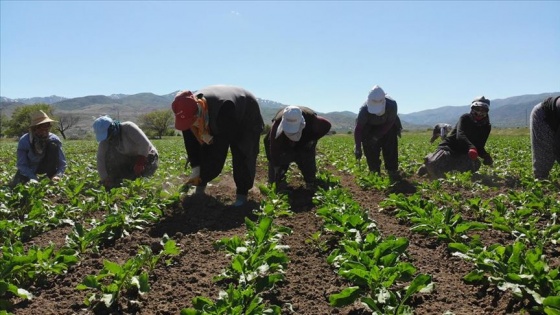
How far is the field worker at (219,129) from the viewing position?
4.49 meters

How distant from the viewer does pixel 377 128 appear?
7.38 meters

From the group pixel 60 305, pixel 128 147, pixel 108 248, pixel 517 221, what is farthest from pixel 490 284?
pixel 128 147

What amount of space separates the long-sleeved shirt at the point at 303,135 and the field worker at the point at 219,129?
455mm

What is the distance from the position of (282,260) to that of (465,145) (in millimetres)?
5400

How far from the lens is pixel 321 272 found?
310 cm

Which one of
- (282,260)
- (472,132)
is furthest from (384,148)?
(282,260)

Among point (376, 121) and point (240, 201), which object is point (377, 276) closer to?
point (240, 201)

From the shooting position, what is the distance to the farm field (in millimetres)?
2385

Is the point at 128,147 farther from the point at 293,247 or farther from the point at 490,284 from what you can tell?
the point at 490,284

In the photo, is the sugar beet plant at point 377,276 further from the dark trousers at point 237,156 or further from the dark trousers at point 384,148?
the dark trousers at point 384,148

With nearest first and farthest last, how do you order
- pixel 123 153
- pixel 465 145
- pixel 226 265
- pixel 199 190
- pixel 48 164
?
pixel 226 265
pixel 199 190
pixel 123 153
pixel 48 164
pixel 465 145

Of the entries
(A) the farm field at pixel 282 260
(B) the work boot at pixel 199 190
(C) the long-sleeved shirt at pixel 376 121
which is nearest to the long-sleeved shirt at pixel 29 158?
(A) the farm field at pixel 282 260

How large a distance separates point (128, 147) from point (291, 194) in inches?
99.4

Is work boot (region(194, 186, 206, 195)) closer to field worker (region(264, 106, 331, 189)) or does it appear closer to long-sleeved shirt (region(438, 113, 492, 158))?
field worker (region(264, 106, 331, 189))
